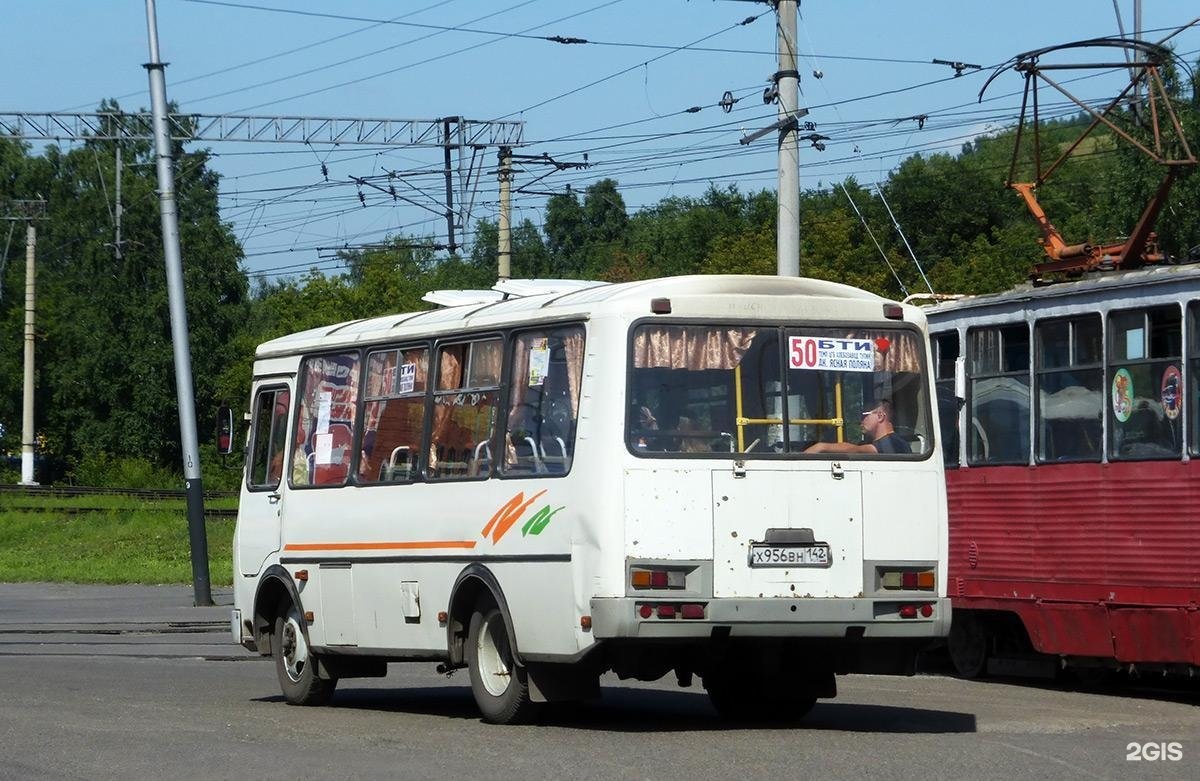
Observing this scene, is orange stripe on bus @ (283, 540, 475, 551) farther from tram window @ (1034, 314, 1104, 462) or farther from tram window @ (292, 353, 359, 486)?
tram window @ (1034, 314, 1104, 462)

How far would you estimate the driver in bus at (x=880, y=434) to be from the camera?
1221 centimetres

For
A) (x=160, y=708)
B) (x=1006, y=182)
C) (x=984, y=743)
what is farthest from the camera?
(x=1006, y=182)

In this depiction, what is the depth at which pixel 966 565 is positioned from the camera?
695 inches

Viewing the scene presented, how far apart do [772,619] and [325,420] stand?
15.2 feet

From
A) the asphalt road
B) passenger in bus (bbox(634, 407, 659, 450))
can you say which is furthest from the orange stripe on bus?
passenger in bus (bbox(634, 407, 659, 450))

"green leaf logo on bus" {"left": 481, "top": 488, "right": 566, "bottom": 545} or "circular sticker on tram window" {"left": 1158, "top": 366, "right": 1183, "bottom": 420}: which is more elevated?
"circular sticker on tram window" {"left": 1158, "top": 366, "right": 1183, "bottom": 420}

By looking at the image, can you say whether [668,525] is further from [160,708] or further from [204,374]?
[204,374]

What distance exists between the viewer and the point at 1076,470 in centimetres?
1620

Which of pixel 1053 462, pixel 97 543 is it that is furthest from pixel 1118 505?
pixel 97 543

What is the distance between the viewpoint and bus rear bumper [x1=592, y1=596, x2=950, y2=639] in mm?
11453

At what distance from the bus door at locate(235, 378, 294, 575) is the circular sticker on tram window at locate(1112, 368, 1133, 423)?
6.13m

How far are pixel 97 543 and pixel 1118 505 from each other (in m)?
37.8
